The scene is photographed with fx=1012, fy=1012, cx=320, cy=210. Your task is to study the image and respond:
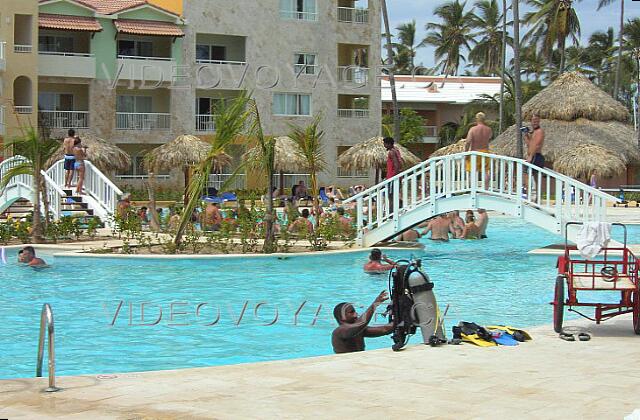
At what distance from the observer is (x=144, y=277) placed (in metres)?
16.5

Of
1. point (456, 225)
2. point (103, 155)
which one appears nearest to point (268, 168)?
point (456, 225)

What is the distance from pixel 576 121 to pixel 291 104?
14.8 m

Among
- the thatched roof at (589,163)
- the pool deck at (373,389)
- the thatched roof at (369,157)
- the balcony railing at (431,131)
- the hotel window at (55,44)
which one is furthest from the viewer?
the balcony railing at (431,131)

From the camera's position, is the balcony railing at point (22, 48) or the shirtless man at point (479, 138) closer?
the shirtless man at point (479, 138)

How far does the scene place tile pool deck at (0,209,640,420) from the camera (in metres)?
6.24

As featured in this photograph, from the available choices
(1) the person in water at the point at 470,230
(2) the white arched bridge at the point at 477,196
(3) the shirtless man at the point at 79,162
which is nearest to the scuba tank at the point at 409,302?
(2) the white arched bridge at the point at 477,196

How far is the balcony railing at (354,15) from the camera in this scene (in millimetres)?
50438

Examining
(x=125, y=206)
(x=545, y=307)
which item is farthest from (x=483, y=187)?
(x=125, y=206)

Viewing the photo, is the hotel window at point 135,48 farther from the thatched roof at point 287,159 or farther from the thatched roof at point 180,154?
the thatched roof at point 287,159

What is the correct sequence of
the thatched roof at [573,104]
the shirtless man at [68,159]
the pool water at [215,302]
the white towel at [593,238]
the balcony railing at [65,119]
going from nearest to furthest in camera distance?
the white towel at [593,238] < the pool water at [215,302] < the shirtless man at [68,159] < the balcony railing at [65,119] < the thatched roof at [573,104]

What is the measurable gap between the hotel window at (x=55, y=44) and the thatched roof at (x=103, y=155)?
6207 mm

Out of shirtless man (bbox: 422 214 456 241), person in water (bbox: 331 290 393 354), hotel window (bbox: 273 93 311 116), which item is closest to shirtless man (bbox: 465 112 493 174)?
shirtless man (bbox: 422 214 456 241)

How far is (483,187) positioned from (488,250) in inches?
124

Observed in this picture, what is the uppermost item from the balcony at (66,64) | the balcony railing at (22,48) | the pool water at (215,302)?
the balcony railing at (22,48)
